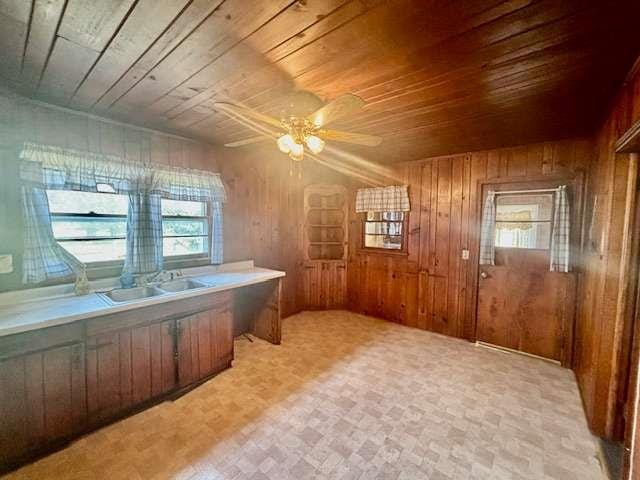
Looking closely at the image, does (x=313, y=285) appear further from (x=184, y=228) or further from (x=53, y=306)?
(x=53, y=306)

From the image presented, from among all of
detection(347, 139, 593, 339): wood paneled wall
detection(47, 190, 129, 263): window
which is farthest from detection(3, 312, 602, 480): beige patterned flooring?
detection(47, 190, 129, 263): window

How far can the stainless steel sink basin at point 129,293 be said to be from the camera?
2307 millimetres

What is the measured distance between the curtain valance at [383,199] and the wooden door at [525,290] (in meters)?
1.16

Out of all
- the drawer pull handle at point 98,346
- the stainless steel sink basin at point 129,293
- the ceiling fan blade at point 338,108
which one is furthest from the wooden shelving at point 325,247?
the drawer pull handle at point 98,346

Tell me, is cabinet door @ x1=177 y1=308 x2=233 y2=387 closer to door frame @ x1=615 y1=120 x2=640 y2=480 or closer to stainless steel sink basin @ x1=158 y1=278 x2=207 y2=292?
stainless steel sink basin @ x1=158 y1=278 x2=207 y2=292

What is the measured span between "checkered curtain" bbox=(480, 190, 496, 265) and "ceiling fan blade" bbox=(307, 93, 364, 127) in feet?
7.99

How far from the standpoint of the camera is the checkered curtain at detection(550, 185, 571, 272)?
2789 millimetres

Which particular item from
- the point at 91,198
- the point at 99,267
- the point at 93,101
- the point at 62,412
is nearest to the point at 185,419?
the point at 62,412

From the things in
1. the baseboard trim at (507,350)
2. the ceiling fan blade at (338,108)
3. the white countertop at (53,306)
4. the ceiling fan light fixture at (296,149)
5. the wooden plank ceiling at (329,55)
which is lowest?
the baseboard trim at (507,350)

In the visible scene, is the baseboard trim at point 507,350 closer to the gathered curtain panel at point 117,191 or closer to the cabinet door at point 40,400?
the gathered curtain panel at point 117,191

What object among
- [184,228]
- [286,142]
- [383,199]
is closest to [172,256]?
[184,228]

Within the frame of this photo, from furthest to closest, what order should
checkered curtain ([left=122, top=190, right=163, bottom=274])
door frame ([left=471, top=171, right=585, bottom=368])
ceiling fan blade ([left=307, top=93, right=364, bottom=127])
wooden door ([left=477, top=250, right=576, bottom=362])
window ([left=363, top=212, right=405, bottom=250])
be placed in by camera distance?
1. window ([left=363, top=212, right=405, bottom=250])
2. wooden door ([left=477, top=250, right=576, bottom=362])
3. door frame ([left=471, top=171, right=585, bottom=368])
4. checkered curtain ([left=122, top=190, right=163, bottom=274])
5. ceiling fan blade ([left=307, top=93, right=364, bottom=127])

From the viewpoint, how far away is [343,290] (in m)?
4.62

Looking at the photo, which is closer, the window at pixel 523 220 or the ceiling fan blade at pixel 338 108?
Result: the ceiling fan blade at pixel 338 108
